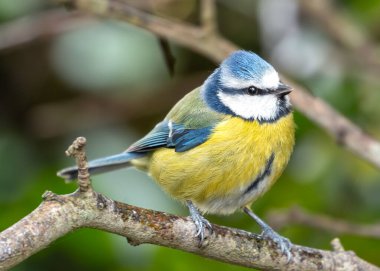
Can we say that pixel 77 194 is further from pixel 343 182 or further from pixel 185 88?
pixel 185 88

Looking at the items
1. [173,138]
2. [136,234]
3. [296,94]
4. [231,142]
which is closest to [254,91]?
[231,142]

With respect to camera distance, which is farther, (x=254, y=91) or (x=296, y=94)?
(x=296, y=94)

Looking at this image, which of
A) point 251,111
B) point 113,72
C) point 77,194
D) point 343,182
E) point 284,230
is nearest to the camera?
point 77,194

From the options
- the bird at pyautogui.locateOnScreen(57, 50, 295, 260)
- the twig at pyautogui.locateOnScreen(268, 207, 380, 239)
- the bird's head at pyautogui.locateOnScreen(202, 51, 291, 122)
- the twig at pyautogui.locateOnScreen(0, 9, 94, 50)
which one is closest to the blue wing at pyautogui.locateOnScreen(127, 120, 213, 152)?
the bird at pyautogui.locateOnScreen(57, 50, 295, 260)

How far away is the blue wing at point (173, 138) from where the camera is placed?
9.23 feet

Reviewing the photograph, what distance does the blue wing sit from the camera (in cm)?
Result: 281

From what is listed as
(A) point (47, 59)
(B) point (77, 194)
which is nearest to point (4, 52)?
(A) point (47, 59)

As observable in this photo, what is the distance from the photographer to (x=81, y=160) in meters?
1.91

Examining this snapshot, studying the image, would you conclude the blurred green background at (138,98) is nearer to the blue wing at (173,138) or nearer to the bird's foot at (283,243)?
the blue wing at (173,138)

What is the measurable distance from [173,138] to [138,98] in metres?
1.52

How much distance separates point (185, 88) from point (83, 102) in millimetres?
599

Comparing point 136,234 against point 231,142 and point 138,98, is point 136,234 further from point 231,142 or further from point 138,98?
point 138,98

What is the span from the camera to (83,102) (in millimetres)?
4398

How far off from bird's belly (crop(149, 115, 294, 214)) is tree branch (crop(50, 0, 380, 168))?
0.36 m
